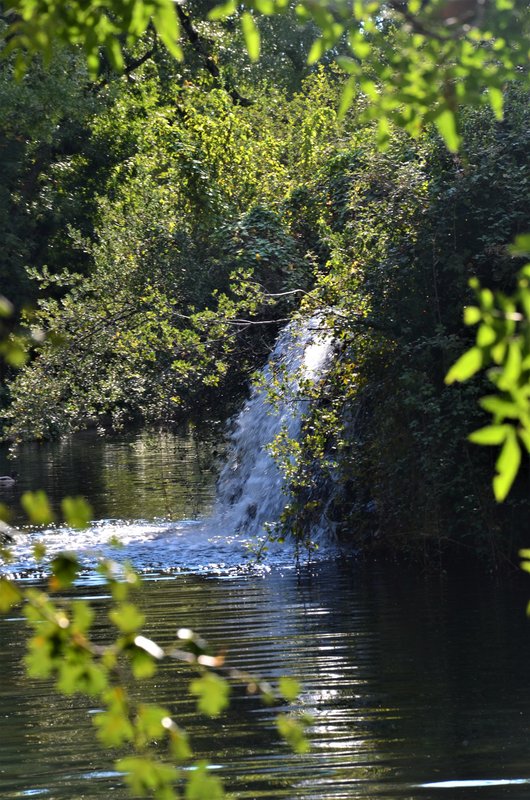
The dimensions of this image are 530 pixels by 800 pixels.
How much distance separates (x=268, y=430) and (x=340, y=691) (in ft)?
28.1

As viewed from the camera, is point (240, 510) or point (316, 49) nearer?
point (316, 49)

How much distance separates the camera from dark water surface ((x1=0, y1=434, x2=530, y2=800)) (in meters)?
6.71

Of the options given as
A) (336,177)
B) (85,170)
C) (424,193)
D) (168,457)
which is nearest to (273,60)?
(85,170)

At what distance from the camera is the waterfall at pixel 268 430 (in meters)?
A: 15.0

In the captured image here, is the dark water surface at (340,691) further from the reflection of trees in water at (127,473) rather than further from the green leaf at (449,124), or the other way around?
the reflection of trees in water at (127,473)

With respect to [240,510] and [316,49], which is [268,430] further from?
[316,49]

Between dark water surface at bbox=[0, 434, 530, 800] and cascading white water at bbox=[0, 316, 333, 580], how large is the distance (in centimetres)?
121

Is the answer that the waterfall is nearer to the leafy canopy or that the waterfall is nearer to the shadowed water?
the shadowed water

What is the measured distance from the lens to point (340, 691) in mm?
8695

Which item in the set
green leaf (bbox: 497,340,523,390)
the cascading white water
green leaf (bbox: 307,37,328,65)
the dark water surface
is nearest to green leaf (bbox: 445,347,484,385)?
green leaf (bbox: 497,340,523,390)

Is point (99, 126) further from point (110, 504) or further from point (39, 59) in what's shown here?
point (110, 504)

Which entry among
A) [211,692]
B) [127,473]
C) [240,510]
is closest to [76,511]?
[211,692]

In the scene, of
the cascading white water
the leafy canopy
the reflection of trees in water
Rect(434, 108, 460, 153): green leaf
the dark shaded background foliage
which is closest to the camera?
Rect(434, 108, 460, 153): green leaf

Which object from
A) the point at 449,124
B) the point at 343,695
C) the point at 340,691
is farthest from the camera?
the point at 340,691
